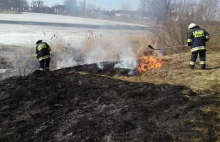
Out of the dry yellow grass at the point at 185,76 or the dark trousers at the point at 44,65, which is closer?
the dry yellow grass at the point at 185,76

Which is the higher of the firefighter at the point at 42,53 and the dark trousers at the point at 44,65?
the firefighter at the point at 42,53

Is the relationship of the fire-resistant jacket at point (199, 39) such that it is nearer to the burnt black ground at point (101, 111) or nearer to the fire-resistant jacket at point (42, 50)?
the burnt black ground at point (101, 111)

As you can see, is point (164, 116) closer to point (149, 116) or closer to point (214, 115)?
point (149, 116)

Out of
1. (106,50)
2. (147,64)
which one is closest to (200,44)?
(147,64)

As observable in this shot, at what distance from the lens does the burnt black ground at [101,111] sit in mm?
4656

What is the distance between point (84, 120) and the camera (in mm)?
5277

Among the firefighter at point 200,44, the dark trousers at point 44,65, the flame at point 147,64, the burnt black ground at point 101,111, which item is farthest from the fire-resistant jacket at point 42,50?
the firefighter at point 200,44

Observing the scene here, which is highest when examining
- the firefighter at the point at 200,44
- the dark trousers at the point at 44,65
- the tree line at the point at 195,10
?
the tree line at the point at 195,10

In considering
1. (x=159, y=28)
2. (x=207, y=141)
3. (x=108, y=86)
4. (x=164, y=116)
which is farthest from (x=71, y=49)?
(x=207, y=141)

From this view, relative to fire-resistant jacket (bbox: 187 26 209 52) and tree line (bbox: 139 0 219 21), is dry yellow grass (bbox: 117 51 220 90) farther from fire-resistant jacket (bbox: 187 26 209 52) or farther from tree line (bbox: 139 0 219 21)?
tree line (bbox: 139 0 219 21)

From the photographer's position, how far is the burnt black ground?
4.66 m

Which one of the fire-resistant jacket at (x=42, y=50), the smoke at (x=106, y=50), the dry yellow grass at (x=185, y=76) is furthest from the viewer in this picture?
the smoke at (x=106, y=50)

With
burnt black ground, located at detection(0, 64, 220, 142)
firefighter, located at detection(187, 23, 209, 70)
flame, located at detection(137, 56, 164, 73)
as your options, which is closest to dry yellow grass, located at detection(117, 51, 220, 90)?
flame, located at detection(137, 56, 164, 73)

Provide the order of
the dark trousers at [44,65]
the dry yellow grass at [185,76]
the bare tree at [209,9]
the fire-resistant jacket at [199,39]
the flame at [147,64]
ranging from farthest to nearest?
the bare tree at [209,9]
the dark trousers at [44,65]
the flame at [147,64]
the fire-resistant jacket at [199,39]
the dry yellow grass at [185,76]
